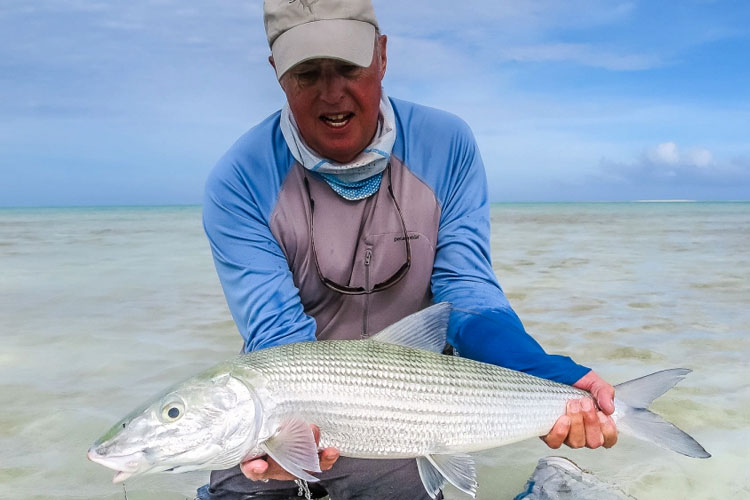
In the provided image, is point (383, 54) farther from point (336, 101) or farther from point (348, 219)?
point (348, 219)

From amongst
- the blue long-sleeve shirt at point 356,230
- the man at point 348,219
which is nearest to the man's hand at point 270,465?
the man at point 348,219

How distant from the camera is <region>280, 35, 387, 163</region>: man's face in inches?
114

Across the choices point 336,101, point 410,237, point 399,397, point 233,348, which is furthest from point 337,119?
point 233,348

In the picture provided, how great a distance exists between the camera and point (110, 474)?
373cm

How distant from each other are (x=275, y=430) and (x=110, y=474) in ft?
6.27

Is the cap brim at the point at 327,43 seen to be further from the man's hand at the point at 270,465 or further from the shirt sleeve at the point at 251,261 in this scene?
the man's hand at the point at 270,465

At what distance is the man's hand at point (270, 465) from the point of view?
237 centimetres

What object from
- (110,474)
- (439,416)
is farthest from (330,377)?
(110,474)

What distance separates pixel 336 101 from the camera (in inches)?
116

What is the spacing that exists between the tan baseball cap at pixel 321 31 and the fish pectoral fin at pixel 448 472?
1.64m

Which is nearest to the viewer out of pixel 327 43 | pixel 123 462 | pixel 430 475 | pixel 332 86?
pixel 123 462

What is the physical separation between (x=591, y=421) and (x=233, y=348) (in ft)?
13.6

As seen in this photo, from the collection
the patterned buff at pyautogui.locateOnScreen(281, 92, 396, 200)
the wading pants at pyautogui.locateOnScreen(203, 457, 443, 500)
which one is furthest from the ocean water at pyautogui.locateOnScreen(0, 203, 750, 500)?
the patterned buff at pyautogui.locateOnScreen(281, 92, 396, 200)

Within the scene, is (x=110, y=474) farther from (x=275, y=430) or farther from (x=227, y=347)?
(x=227, y=347)
